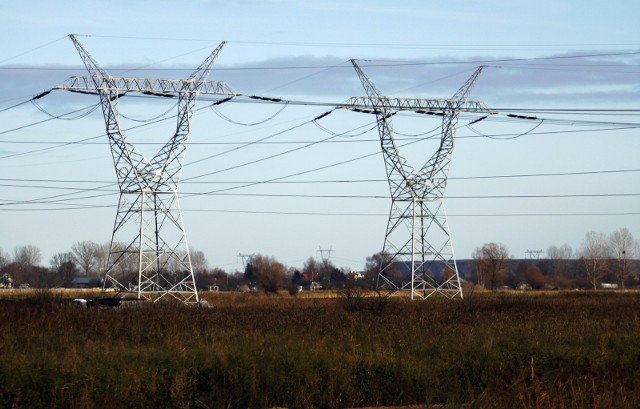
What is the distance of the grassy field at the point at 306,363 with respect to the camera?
62.6 ft

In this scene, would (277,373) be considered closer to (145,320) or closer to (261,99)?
(145,320)

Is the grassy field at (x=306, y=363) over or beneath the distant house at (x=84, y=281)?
beneath

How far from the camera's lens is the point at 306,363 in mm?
21641

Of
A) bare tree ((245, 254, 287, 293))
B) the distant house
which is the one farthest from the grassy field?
the distant house

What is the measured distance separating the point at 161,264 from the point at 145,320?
1595cm

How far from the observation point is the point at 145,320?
31.2 meters

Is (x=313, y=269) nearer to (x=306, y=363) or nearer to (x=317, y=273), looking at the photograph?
(x=317, y=273)

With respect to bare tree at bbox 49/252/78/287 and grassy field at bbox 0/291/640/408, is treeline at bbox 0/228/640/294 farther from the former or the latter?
grassy field at bbox 0/291/640/408

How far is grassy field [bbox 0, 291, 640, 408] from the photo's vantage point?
1908 centimetres

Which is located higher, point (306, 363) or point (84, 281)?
point (84, 281)

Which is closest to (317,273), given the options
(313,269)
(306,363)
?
(313,269)

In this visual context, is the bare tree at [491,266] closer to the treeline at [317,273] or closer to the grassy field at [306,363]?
the treeline at [317,273]

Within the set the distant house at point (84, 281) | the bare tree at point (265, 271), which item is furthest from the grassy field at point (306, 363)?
the distant house at point (84, 281)

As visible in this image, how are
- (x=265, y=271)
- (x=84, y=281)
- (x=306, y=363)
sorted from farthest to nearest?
→ (x=84, y=281)
(x=265, y=271)
(x=306, y=363)
